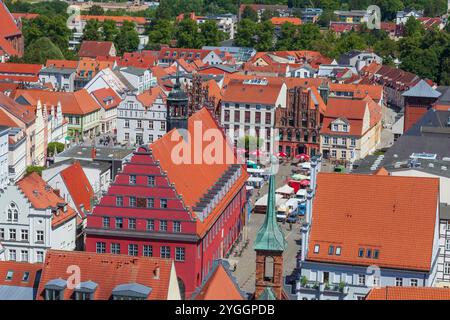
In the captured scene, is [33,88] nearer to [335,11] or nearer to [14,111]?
[14,111]

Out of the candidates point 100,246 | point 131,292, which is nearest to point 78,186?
point 100,246

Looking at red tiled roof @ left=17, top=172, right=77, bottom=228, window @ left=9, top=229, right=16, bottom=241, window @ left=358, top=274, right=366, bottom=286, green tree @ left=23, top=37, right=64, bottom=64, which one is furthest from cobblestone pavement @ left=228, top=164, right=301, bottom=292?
green tree @ left=23, top=37, right=64, bottom=64

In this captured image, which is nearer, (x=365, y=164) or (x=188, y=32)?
(x=365, y=164)

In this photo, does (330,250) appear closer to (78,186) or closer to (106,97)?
(78,186)

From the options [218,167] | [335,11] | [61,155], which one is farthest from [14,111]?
[335,11]

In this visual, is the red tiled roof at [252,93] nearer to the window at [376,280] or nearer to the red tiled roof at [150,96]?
the red tiled roof at [150,96]

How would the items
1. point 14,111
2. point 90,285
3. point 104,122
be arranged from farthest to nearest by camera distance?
1. point 104,122
2. point 14,111
3. point 90,285
